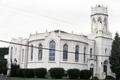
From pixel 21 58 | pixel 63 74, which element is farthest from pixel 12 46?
pixel 63 74

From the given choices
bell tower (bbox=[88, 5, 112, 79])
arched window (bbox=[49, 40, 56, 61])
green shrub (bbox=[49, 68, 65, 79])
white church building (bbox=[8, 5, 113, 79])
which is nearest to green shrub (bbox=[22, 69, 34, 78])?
green shrub (bbox=[49, 68, 65, 79])

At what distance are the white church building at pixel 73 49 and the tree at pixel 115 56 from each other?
1632 mm

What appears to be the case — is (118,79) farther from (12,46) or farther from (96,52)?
(12,46)

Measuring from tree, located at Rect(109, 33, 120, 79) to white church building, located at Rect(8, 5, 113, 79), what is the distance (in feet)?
5.35

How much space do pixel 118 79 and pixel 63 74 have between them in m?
13.9

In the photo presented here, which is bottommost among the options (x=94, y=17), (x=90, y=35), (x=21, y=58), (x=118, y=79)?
(x=118, y=79)

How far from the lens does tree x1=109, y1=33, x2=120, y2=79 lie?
53438 mm

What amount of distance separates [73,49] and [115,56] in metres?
8.36

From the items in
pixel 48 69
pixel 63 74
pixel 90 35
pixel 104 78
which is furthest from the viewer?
pixel 90 35

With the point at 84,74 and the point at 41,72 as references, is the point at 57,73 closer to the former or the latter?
the point at 41,72

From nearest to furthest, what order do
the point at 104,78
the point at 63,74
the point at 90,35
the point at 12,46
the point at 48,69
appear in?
1. the point at 63,74
2. the point at 48,69
3. the point at 104,78
4. the point at 90,35
5. the point at 12,46

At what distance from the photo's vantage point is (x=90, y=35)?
5788 cm

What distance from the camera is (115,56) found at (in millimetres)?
53875

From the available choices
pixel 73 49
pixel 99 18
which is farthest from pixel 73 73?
pixel 99 18
